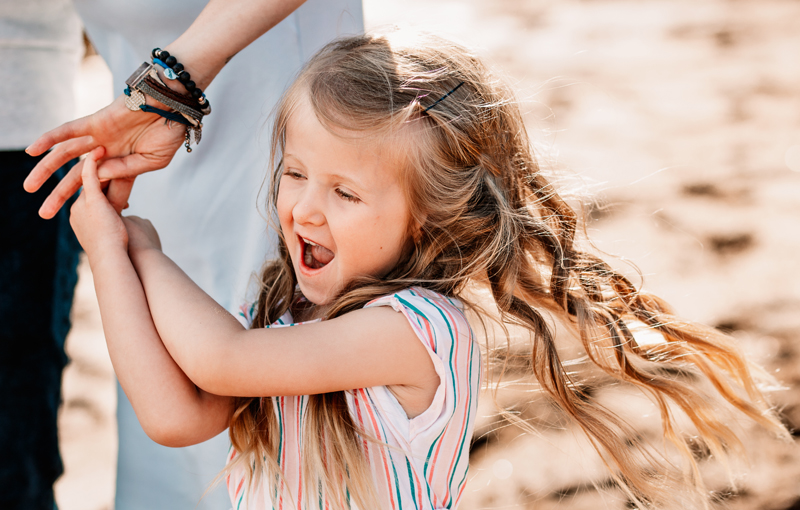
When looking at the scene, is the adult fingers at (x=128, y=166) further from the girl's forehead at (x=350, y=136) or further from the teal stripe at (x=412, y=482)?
the teal stripe at (x=412, y=482)

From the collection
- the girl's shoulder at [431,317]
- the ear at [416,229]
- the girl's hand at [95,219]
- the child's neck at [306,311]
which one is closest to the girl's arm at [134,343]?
the girl's hand at [95,219]

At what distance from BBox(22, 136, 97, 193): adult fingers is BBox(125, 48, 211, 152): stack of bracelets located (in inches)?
4.7

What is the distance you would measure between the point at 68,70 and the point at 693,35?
4.10 m

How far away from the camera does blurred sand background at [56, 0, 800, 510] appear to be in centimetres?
231

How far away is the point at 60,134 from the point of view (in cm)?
123

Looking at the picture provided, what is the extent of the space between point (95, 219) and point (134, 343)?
249 mm

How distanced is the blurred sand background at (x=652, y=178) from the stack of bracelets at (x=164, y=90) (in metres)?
0.43

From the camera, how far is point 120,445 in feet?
5.80

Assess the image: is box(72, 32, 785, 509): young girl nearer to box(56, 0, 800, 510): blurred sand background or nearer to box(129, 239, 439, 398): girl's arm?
box(129, 239, 439, 398): girl's arm

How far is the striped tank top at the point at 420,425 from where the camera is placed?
3.70 feet

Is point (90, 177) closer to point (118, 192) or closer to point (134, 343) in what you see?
point (118, 192)

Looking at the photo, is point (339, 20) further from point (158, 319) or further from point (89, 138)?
point (158, 319)

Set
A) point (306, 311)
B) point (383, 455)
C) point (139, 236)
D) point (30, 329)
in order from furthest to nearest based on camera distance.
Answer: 1. point (30, 329)
2. point (306, 311)
3. point (139, 236)
4. point (383, 455)

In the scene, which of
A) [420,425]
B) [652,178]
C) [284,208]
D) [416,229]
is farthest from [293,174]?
[652,178]
